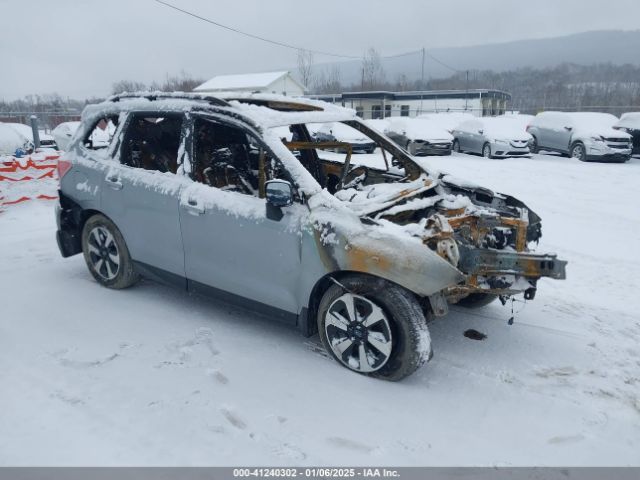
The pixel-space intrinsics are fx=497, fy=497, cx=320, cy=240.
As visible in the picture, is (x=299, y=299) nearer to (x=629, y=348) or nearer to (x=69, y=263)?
(x=629, y=348)

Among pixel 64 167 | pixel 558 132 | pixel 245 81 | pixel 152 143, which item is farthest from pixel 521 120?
pixel 245 81

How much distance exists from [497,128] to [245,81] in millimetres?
39445

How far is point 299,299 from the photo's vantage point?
148 inches

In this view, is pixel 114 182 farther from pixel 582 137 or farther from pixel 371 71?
pixel 371 71

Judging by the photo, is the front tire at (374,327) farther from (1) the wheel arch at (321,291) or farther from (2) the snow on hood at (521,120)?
(2) the snow on hood at (521,120)

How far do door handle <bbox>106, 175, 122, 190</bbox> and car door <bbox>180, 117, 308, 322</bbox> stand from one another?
34.0 inches

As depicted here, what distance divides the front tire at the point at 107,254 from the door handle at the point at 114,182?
38 cm

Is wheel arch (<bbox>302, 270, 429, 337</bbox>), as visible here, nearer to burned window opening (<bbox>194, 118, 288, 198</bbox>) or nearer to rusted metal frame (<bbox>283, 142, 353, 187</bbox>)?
burned window opening (<bbox>194, 118, 288, 198</bbox>)

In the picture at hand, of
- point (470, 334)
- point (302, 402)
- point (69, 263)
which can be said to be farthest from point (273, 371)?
point (69, 263)

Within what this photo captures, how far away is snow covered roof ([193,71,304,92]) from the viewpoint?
49.3 m

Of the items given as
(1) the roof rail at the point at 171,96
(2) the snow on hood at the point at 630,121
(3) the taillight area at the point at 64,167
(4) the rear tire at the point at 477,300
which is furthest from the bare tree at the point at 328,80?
(4) the rear tire at the point at 477,300

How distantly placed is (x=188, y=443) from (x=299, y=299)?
1.28m

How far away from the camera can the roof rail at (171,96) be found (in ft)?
13.8

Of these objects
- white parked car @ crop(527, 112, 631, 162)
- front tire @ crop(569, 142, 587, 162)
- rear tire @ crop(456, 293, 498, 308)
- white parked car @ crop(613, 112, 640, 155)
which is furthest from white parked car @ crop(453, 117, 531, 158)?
rear tire @ crop(456, 293, 498, 308)
